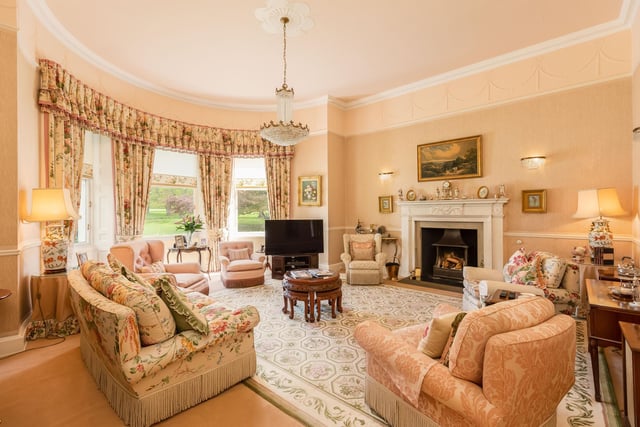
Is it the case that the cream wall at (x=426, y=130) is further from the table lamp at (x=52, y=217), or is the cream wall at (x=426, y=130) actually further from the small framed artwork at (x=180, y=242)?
the small framed artwork at (x=180, y=242)

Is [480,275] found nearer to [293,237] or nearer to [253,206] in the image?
[293,237]

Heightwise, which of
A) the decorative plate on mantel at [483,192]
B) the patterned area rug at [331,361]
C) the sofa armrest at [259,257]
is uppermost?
the decorative plate on mantel at [483,192]

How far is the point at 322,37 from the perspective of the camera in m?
4.38

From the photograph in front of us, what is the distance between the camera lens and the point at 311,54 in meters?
4.86

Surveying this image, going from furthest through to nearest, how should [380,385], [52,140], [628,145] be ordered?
[628,145] < [52,140] < [380,385]

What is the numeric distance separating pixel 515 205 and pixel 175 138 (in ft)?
21.5

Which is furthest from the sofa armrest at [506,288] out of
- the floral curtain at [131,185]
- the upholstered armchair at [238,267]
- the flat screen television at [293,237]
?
the floral curtain at [131,185]

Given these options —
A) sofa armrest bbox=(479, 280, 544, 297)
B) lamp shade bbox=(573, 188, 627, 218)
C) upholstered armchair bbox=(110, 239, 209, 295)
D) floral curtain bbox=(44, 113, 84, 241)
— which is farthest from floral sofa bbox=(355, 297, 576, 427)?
floral curtain bbox=(44, 113, 84, 241)

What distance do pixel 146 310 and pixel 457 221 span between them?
5.24 metres

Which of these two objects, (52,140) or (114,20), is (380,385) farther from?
(114,20)

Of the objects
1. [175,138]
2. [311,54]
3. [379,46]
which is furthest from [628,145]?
[175,138]

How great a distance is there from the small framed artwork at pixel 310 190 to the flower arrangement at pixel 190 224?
227cm

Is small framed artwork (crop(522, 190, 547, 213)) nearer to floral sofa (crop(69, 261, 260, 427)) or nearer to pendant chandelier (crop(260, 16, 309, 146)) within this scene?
pendant chandelier (crop(260, 16, 309, 146))

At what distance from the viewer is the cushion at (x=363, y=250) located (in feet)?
20.2
